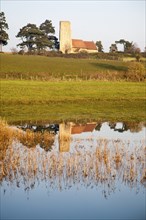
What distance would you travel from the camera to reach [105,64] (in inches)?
3748

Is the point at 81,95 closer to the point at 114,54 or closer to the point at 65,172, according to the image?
the point at 65,172

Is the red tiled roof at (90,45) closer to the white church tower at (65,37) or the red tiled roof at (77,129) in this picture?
the white church tower at (65,37)

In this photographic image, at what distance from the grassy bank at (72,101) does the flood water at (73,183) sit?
1310 cm

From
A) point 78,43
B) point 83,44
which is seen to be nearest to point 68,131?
point 78,43

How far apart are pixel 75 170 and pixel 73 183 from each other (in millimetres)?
1059

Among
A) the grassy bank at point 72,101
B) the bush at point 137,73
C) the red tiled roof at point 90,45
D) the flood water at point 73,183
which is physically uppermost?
the red tiled roof at point 90,45

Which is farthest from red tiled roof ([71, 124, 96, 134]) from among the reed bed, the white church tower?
the white church tower

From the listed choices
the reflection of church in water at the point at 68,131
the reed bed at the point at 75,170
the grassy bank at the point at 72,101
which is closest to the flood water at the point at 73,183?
the reed bed at the point at 75,170

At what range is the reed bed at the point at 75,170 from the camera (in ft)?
50.4


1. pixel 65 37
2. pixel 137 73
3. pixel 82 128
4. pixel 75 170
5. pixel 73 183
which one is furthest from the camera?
pixel 65 37

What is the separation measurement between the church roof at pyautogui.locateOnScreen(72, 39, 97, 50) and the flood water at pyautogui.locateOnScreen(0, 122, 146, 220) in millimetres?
137710

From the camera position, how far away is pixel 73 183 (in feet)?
50.1

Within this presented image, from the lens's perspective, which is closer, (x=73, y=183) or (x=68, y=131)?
(x=73, y=183)

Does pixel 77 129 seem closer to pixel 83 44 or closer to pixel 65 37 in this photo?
pixel 65 37
